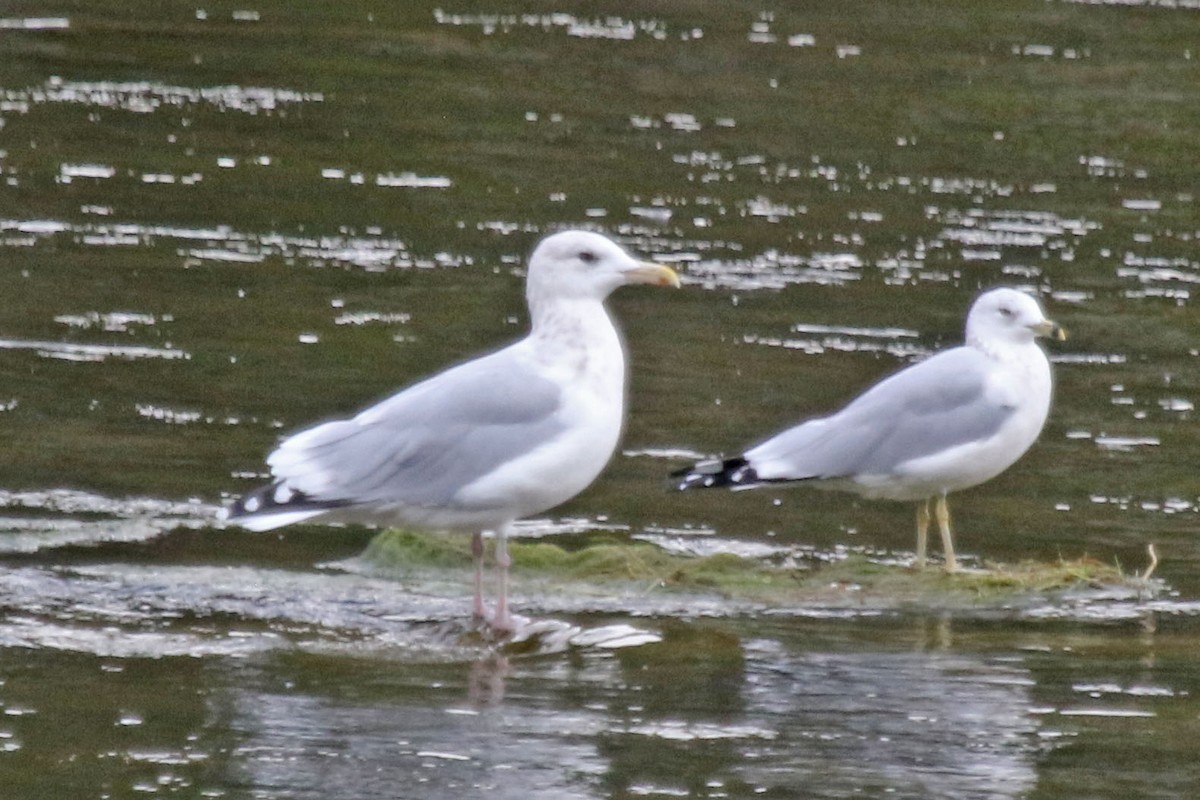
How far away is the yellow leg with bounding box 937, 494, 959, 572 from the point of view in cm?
889

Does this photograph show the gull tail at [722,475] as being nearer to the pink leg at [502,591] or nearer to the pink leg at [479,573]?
the pink leg at [479,573]

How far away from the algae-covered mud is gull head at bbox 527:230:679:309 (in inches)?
40.6

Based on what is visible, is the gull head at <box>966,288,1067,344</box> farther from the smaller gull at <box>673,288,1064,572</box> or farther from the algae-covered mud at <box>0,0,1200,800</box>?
the algae-covered mud at <box>0,0,1200,800</box>

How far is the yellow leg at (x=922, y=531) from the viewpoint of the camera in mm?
9000

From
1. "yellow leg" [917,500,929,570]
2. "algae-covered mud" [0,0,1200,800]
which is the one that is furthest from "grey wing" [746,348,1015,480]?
"algae-covered mud" [0,0,1200,800]

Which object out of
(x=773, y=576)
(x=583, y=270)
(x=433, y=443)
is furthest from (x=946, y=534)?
(x=433, y=443)

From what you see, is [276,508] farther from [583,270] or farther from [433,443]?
[583,270]

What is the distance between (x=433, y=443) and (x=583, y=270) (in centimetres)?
80

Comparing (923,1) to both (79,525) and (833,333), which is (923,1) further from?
(79,525)

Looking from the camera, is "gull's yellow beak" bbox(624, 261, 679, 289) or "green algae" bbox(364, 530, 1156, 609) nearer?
"gull's yellow beak" bbox(624, 261, 679, 289)

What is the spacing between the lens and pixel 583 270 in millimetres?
8203

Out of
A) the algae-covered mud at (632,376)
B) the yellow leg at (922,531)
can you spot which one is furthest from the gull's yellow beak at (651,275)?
the yellow leg at (922,531)

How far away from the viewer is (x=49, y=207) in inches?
582

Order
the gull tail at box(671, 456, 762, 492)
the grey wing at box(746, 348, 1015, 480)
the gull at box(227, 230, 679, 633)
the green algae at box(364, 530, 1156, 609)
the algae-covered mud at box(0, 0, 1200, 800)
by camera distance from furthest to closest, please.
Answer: the grey wing at box(746, 348, 1015, 480) < the gull tail at box(671, 456, 762, 492) < the green algae at box(364, 530, 1156, 609) < the gull at box(227, 230, 679, 633) < the algae-covered mud at box(0, 0, 1200, 800)
